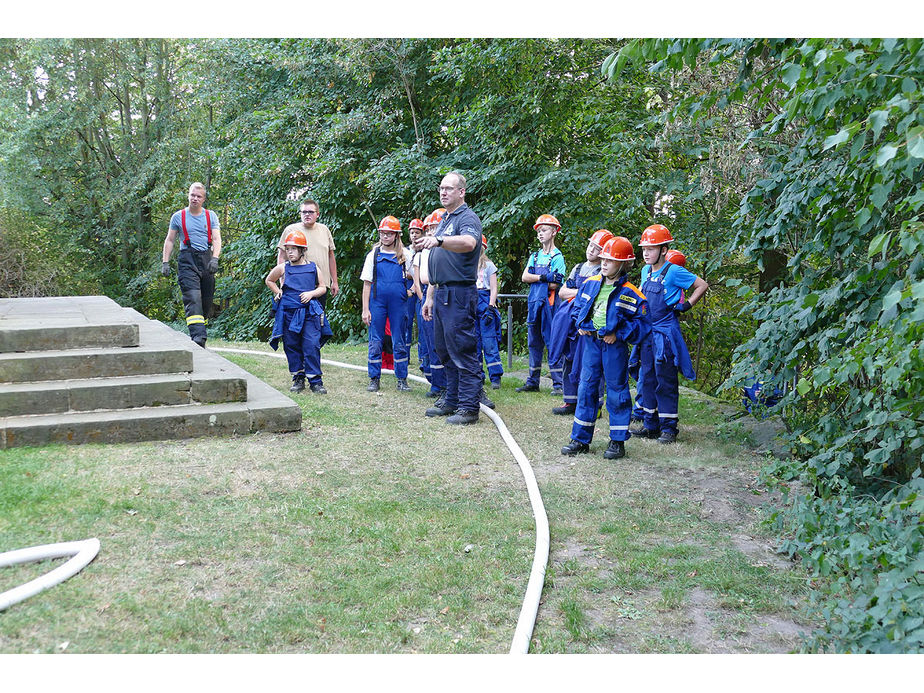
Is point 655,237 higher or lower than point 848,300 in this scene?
higher

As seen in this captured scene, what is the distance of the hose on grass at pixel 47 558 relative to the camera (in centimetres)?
333

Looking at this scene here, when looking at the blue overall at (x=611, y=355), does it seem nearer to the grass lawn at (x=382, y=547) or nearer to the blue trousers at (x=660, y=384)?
the grass lawn at (x=382, y=547)

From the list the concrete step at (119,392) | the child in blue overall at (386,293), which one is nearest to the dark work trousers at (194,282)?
the child in blue overall at (386,293)

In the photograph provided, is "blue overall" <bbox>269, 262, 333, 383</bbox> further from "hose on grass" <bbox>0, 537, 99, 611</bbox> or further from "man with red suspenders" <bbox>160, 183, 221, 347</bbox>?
"hose on grass" <bbox>0, 537, 99, 611</bbox>

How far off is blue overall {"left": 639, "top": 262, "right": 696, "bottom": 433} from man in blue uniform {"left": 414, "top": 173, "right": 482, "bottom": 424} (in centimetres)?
159

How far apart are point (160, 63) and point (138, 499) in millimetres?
20812

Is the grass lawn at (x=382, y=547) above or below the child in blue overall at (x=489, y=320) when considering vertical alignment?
below

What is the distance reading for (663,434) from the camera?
702 centimetres

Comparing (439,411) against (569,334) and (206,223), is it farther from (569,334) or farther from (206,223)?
(206,223)

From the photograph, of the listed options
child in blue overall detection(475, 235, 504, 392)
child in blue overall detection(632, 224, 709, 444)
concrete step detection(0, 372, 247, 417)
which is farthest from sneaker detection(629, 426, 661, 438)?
concrete step detection(0, 372, 247, 417)

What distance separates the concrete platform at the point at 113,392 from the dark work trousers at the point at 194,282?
8.99 ft

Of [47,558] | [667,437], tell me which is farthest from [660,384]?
[47,558]

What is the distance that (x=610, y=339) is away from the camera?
6270 mm

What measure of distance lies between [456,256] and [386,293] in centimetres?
166
